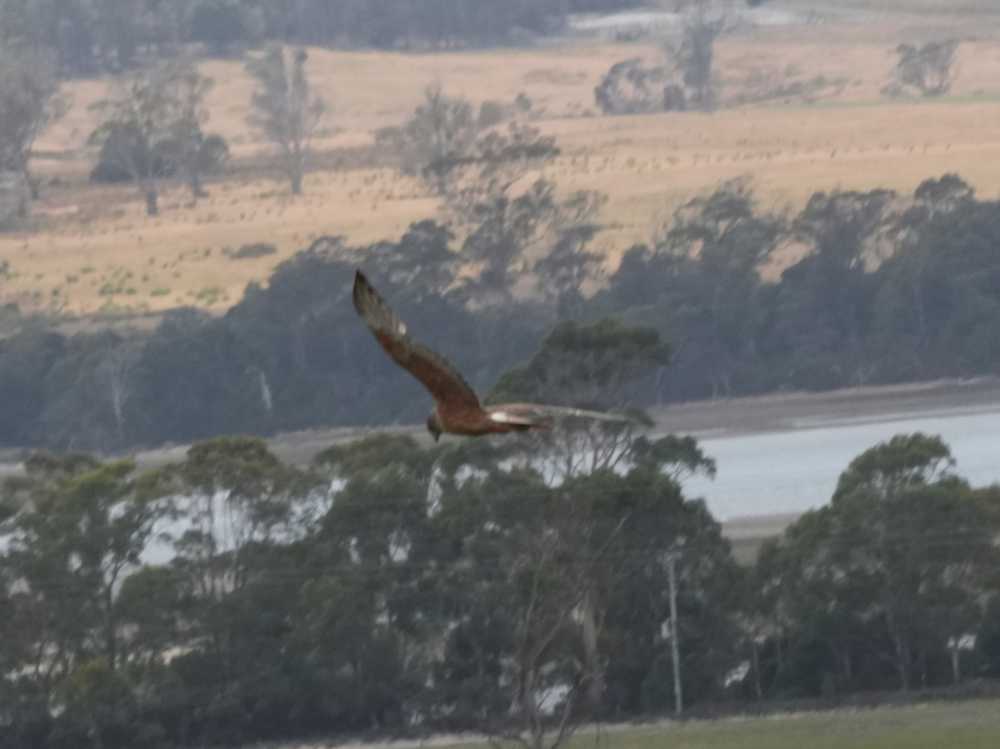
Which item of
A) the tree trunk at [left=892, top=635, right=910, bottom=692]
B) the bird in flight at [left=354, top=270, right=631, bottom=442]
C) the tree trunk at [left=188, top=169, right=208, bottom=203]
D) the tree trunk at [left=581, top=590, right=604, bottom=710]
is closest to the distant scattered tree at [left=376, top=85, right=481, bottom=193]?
the tree trunk at [left=188, top=169, right=208, bottom=203]

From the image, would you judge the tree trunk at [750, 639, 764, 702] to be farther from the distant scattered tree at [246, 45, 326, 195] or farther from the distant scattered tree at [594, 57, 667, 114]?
the distant scattered tree at [594, 57, 667, 114]

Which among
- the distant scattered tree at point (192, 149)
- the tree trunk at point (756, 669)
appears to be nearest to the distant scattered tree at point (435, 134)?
the distant scattered tree at point (192, 149)

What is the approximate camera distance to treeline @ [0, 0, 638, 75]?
92.4 metres

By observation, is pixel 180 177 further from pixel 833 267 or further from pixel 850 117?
pixel 833 267

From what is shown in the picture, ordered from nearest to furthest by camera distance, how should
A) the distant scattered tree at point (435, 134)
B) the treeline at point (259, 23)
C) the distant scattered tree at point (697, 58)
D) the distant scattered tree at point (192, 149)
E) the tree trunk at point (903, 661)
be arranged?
the tree trunk at point (903, 661), the distant scattered tree at point (435, 134), the distant scattered tree at point (192, 149), the distant scattered tree at point (697, 58), the treeline at point (259, 23)

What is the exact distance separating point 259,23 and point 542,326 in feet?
140

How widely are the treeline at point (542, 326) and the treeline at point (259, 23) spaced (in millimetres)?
37877

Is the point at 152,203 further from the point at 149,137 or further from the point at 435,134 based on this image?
the point at 435,134

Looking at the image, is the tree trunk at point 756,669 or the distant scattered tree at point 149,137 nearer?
the tree trunk at point 756,669

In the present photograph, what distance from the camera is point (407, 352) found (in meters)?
6.79

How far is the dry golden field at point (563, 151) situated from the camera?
64125mm

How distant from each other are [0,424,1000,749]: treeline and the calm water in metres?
6.72

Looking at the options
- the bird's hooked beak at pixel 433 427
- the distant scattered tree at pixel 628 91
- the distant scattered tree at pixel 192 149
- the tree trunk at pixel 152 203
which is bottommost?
the bird's hooked beak at pixel 433 427

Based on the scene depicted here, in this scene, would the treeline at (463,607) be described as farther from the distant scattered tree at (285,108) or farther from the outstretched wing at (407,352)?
the distant scattered tree at (285,108)
